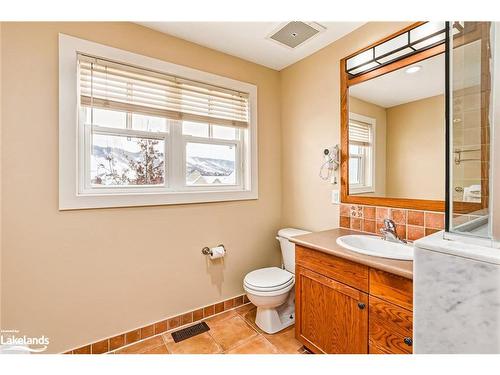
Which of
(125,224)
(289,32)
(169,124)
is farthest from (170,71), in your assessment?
(125,224)

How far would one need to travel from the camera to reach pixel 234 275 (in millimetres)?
2209

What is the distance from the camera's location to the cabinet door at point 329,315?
1266 millimetres

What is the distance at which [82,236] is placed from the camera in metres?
1.55

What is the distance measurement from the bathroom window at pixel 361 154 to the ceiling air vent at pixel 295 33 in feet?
2.33

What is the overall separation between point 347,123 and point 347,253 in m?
1.08

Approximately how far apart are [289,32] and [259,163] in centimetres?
113

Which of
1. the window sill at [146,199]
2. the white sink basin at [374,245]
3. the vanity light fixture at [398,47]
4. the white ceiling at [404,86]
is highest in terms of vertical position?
the vanity light fixture at [398,47]

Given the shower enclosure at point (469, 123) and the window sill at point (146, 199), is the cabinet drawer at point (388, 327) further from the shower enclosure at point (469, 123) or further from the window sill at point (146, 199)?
the window sill at point (146, 199)

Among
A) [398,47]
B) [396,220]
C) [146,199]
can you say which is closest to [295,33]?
[398,47]

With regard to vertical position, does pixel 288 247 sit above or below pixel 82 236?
below

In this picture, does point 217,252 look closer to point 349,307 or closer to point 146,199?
point 146,199

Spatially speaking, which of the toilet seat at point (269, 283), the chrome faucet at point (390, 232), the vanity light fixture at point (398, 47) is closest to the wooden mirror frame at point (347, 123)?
the vanity light fixture at point (398, 47)

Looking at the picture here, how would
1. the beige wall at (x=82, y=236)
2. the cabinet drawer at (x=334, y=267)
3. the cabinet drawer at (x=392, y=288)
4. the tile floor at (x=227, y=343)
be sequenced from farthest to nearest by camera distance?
the tile floor at (x=227, y=343)
the beige wall at (x=82, y=236)
the cabinet drawer at (x=334, y=267)
the cabinet drawer at (x=392, y=288)

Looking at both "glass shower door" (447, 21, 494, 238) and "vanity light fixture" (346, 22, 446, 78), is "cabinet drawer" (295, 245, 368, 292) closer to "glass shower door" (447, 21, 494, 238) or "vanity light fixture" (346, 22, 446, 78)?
"glass shower door" (447, 21, 494, 238)
